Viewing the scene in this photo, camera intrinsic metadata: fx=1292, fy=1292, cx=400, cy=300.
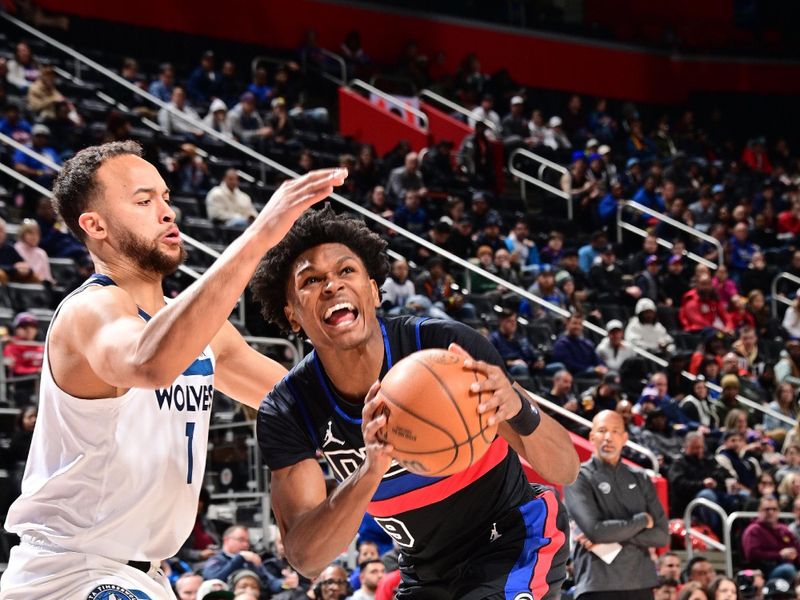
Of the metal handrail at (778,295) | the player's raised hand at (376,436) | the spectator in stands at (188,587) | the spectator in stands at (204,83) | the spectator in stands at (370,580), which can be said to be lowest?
the metal handrail at (778,295)

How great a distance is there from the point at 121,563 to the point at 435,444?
0.93m

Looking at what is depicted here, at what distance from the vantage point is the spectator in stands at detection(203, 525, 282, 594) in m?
8.13

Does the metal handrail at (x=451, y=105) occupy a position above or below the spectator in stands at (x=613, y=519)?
below

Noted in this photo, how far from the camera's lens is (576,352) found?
13.5 metres

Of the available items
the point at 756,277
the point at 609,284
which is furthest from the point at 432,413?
the point at 756,277

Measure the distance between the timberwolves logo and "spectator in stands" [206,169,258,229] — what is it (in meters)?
9.79

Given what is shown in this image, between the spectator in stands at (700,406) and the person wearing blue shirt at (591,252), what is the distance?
318 cm

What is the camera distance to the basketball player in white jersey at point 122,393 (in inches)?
128

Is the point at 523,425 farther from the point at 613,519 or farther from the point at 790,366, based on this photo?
the point at 790,366

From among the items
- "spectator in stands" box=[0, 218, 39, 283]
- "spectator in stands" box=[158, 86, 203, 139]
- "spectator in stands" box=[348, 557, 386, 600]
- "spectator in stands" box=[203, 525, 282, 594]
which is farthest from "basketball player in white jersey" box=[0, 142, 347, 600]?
"spectator in stands" box=[158, 86, 203, 139]

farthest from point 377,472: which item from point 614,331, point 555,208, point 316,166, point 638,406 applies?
point 555,208

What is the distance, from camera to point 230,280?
3.25 metres

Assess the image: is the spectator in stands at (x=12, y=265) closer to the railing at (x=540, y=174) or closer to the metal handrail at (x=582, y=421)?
the metal handrail at (x=582, y=421)

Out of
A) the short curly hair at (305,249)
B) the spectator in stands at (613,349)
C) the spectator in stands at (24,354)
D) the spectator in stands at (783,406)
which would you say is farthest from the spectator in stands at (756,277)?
the short curly hair at (305,249)
